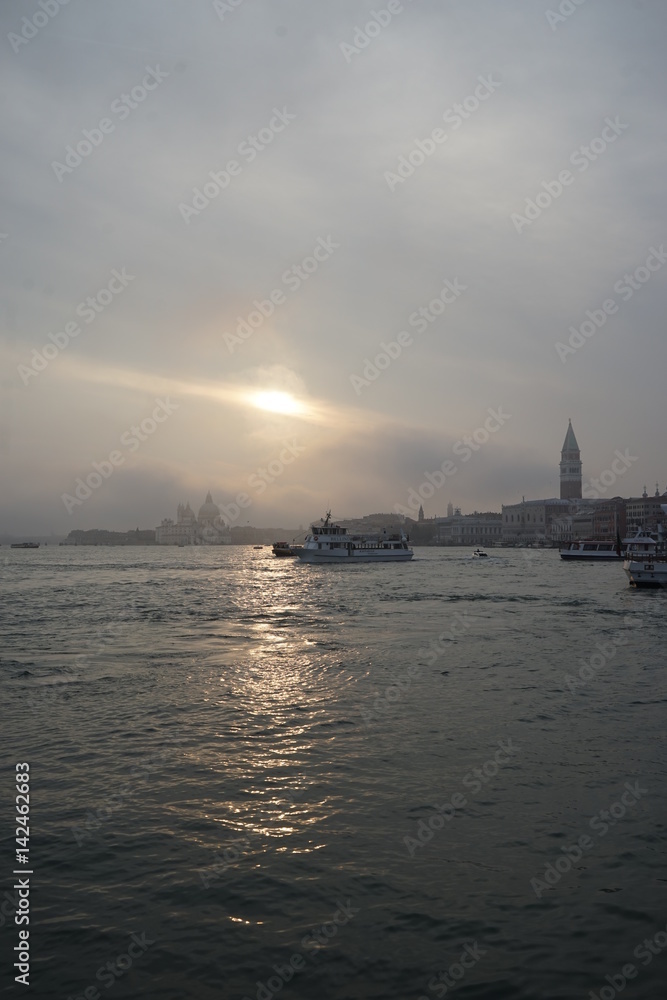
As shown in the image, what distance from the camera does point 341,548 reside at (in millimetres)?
97188

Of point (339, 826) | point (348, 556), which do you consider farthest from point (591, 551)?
point (339, 826)

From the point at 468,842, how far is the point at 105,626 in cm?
2385

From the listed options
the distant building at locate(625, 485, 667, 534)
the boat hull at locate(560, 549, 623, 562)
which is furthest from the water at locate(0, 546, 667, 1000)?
the distant building at locate(625, 485, 667, 534)

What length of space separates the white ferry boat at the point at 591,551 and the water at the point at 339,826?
9500 cm

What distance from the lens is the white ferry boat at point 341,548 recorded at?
3799 inches

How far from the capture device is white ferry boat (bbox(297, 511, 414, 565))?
317 ft

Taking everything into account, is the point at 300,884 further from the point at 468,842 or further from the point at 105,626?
the point at 105,626

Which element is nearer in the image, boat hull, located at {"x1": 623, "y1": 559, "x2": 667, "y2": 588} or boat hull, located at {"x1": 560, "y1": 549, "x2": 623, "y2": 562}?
boat hull, located at {"x1": 623, "y1": 559, "x2": 667, "y2": 588}

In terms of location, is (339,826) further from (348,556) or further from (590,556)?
(590,556)

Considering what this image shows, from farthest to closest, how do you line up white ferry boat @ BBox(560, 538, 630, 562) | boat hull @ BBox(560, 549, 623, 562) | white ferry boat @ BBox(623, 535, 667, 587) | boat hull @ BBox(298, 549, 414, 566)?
1. white ferry boat @ BBox(560, 538, 630, 562)
2. boat hull @ BBox(560, 549, 623, 562)
3. boat hull @ BBox(298, 549, 414, 566)
4. white ferry boat @ BBox(623, 535, 667, 587)

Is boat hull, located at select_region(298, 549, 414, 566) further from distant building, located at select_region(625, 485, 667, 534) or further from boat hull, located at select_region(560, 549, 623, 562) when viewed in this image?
distant building, located at select_region(625, 485, 667, 534)

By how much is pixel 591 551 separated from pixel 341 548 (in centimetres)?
4132

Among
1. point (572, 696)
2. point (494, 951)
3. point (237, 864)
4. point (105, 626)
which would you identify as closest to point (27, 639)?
point (105, 626)

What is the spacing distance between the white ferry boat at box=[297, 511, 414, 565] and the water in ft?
247
